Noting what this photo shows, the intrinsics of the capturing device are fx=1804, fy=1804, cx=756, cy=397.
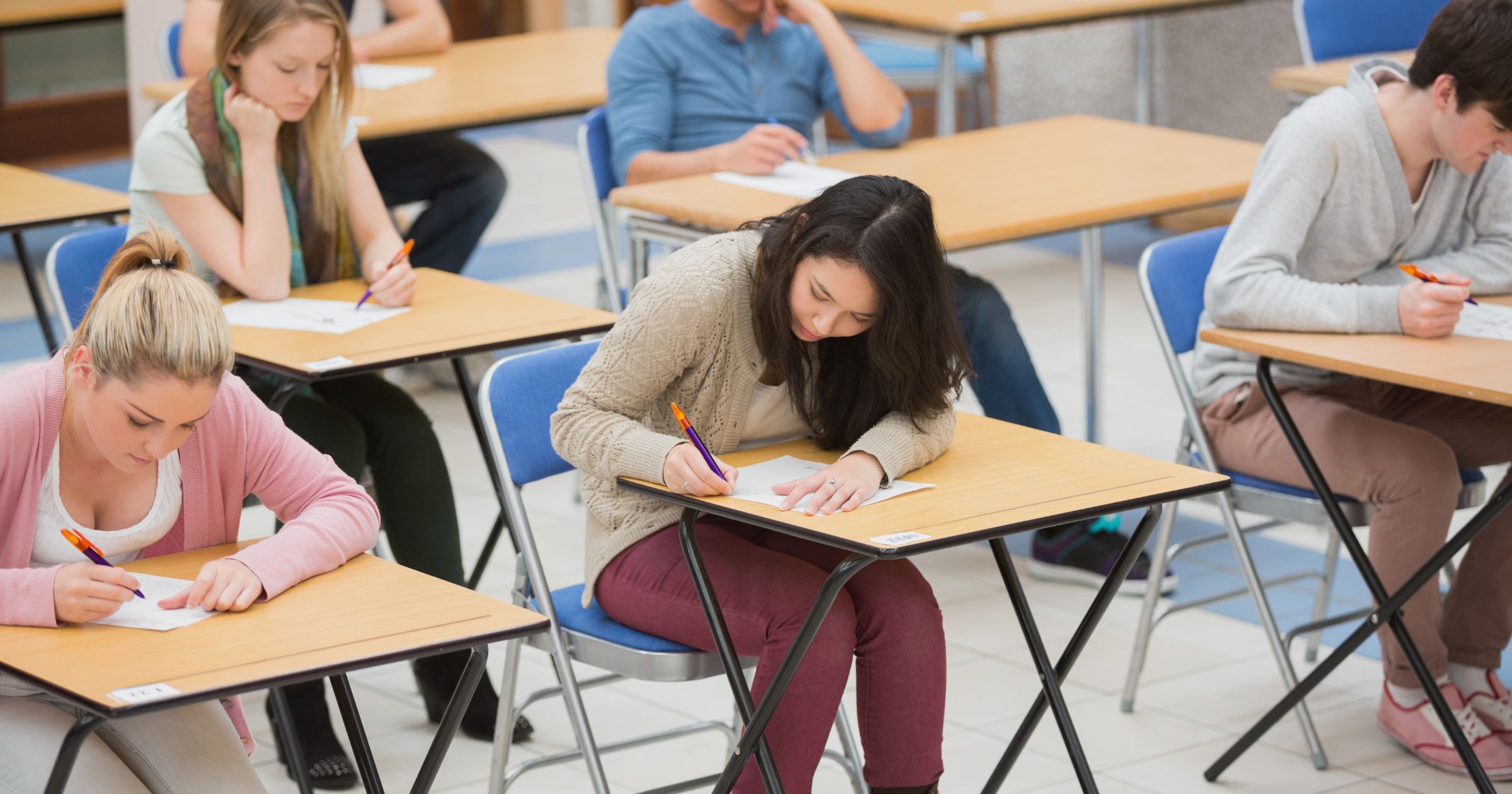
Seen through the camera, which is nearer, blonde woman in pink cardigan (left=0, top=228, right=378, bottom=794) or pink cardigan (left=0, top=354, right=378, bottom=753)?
blonde woman in pink cardigan (left=0, top=228, right=378, bottom=794)

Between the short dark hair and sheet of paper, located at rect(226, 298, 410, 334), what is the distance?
64.0 inches

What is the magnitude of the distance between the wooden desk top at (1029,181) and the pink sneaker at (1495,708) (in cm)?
102

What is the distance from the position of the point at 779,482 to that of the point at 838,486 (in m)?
0.11

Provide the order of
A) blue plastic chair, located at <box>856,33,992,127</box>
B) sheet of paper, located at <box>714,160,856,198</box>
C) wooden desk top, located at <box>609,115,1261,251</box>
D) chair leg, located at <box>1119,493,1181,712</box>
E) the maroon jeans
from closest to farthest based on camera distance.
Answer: the maroon jeans, chair leg, located at <box>1119,493,1181,712</box>, wooden desk top, located at <box>609,115,1261,251</box>, sheet of paper, located at <box>714,160,856,198</box>, blue plastic chair, located at <box>856,33,992,127</box>

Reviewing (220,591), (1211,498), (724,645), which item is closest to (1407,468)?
(1211,498)

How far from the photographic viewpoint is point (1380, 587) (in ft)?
8.44

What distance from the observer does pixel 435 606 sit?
1796 millimetres

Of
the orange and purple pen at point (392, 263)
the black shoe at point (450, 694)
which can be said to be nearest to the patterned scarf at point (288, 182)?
the orange and purple pen at point (392, 263)

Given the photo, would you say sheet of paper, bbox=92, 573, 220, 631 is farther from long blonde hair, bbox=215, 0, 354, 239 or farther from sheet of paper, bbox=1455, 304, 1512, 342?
sheet of paper, bbox=1455, 304, 1512, 342

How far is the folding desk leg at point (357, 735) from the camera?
198 centimetres

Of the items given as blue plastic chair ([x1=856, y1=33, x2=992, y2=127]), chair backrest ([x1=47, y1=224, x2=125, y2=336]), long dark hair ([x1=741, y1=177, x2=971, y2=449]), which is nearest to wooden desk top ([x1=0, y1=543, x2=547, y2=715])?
long dark hair ([x1=741, y1=177, x2=971, y2=449])

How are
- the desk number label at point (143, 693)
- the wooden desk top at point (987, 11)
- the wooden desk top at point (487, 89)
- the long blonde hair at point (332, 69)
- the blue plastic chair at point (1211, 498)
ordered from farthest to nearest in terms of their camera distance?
the wooden desk top at point (987, 11) → the wooden desk top at point (487, 89) → the long blonde hair at point (332, 69) → the blue plastic chair at point (1211, 498) → the desk number label at point (143, 693)

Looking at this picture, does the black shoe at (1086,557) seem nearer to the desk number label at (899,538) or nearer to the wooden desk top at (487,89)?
the wooden desk top at (487,89)

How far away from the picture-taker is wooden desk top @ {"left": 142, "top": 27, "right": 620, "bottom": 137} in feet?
13.0
